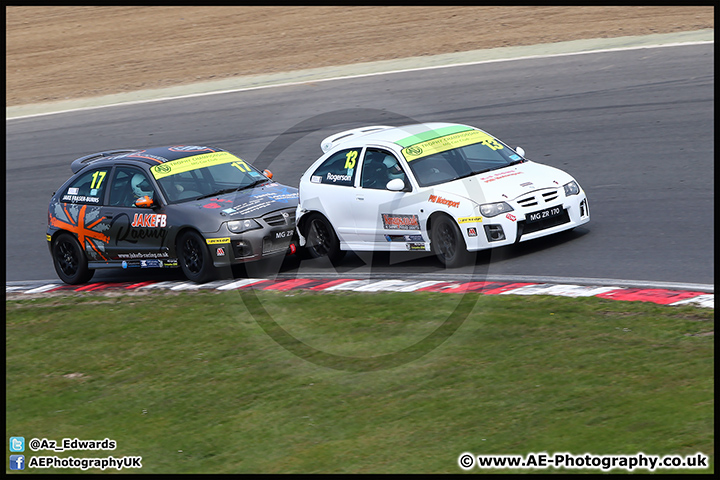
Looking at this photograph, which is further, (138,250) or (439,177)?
(138,250)

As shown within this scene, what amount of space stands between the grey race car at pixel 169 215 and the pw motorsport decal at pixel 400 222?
56.3 inches

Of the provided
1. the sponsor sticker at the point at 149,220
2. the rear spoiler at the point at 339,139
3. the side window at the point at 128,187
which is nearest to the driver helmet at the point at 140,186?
the side window at the point at 128,187

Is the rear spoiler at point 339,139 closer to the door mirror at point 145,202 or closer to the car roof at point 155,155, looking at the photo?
the car roof at point 155,155

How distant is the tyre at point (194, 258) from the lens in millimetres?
11930

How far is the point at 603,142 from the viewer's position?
52.7ft

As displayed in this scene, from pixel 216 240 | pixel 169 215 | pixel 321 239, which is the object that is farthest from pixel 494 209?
pixel 169 215

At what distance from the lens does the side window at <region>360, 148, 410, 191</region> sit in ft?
38.9

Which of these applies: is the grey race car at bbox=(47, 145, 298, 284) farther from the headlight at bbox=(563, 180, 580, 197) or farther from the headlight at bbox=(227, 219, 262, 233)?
the headlight at bbox=(563, 180, 580, 197)

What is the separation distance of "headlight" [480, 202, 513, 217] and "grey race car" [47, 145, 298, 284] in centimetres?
280

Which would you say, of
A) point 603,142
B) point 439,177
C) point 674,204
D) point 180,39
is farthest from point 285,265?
point 180,39

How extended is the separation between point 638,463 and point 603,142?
10.9 meters

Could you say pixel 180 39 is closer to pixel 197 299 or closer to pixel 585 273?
pixel 197 299

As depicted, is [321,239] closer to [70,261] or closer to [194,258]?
→ [194,258]

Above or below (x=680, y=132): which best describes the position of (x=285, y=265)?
below
